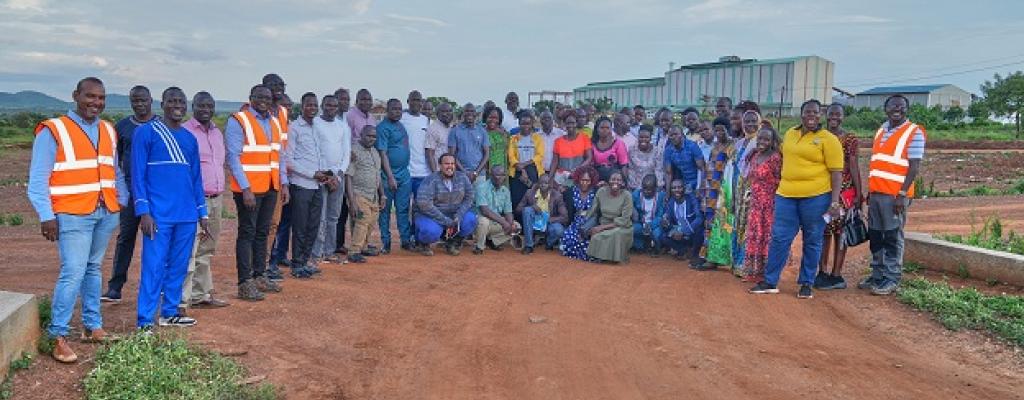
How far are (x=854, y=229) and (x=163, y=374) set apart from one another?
6.22 m

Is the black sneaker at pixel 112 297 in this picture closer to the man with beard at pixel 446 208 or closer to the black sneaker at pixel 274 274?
the black sneaker at pixel 274 274

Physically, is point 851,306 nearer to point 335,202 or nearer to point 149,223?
point 335,202

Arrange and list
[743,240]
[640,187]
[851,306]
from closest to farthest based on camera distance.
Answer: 1. [851,306]
2. [743,240]
3. [640,187]

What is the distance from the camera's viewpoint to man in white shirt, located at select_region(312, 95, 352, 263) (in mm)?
7848

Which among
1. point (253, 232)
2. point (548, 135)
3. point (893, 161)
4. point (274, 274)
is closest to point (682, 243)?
point (548, 135)

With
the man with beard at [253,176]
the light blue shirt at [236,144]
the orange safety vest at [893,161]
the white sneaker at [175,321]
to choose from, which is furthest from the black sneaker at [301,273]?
the orange safety vest at [893,161]

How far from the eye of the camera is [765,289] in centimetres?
741

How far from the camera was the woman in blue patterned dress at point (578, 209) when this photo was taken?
366 inches

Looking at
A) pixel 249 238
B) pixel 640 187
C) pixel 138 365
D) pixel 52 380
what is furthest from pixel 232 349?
pixel 640 187

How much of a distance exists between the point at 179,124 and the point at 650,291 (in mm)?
4432

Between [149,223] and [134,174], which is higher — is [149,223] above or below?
below

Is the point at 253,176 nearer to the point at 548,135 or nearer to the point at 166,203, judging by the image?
the point at 166,203

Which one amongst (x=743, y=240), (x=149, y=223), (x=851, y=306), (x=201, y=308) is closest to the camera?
(x=149, y=223)

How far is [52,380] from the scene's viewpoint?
4.52 m
